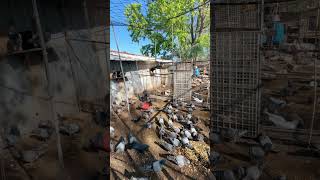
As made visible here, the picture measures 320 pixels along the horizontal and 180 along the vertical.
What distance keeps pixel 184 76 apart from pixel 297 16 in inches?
92.0

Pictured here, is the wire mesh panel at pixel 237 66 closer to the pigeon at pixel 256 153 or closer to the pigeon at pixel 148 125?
the pigeon at pixel 256 153

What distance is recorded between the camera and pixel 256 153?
11.1ft

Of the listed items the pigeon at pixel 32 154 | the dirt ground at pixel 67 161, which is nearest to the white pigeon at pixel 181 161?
the dirt ground at pixel 67 161

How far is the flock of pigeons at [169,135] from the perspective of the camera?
3.20m

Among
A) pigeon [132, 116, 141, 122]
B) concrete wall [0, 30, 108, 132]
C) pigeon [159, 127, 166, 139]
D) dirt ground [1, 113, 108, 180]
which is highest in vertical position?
concrete wall [0, 30, 108, 132]

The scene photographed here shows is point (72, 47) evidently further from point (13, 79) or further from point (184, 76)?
point (184, 76)

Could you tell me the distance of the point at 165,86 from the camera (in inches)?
292

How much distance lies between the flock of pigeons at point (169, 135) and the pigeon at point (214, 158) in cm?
26

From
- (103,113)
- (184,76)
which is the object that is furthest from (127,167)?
(184,76)

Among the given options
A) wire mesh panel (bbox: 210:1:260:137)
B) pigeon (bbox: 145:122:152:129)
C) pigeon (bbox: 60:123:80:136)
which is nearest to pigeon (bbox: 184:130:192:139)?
wire mesh panel (bbox: 210:1:260:137)

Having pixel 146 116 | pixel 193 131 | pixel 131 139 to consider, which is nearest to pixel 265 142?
pixel 193 131

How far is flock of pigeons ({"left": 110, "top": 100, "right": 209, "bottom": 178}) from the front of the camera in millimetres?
3201

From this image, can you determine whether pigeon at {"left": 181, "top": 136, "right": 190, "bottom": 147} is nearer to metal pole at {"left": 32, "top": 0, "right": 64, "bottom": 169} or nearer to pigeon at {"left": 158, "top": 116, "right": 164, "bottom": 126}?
pigeon at {"left": 158, "top": 116, "right": 164, "bottom": 126}

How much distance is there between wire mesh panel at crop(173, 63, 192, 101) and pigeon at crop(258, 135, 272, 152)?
243 centimetres
